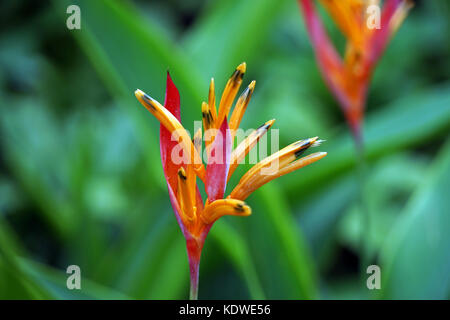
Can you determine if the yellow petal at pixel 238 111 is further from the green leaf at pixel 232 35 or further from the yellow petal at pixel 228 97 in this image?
the green leaf at pixel 232 35

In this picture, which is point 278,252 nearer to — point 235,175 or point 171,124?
point 235,175

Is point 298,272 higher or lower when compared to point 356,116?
lower

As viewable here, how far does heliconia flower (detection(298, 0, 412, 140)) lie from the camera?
1.94 feet

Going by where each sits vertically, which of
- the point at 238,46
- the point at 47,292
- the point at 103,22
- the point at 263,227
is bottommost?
the point at 47,292

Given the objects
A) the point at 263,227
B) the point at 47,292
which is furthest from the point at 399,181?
the point at 47,292

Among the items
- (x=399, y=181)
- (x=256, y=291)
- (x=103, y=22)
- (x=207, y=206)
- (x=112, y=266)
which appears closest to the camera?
(x=207, y=206)

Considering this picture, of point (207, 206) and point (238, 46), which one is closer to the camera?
point (207, 206)

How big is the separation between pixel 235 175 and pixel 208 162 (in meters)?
0.28

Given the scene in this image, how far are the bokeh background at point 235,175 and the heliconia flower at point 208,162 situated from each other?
0.17 metres

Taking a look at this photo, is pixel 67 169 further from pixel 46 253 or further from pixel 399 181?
pixel 399 181

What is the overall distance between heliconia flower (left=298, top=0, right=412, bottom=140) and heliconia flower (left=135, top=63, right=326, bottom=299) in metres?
0.26

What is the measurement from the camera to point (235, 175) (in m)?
0.64

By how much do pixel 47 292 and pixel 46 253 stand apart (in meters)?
0.63

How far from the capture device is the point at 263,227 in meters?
0.67
